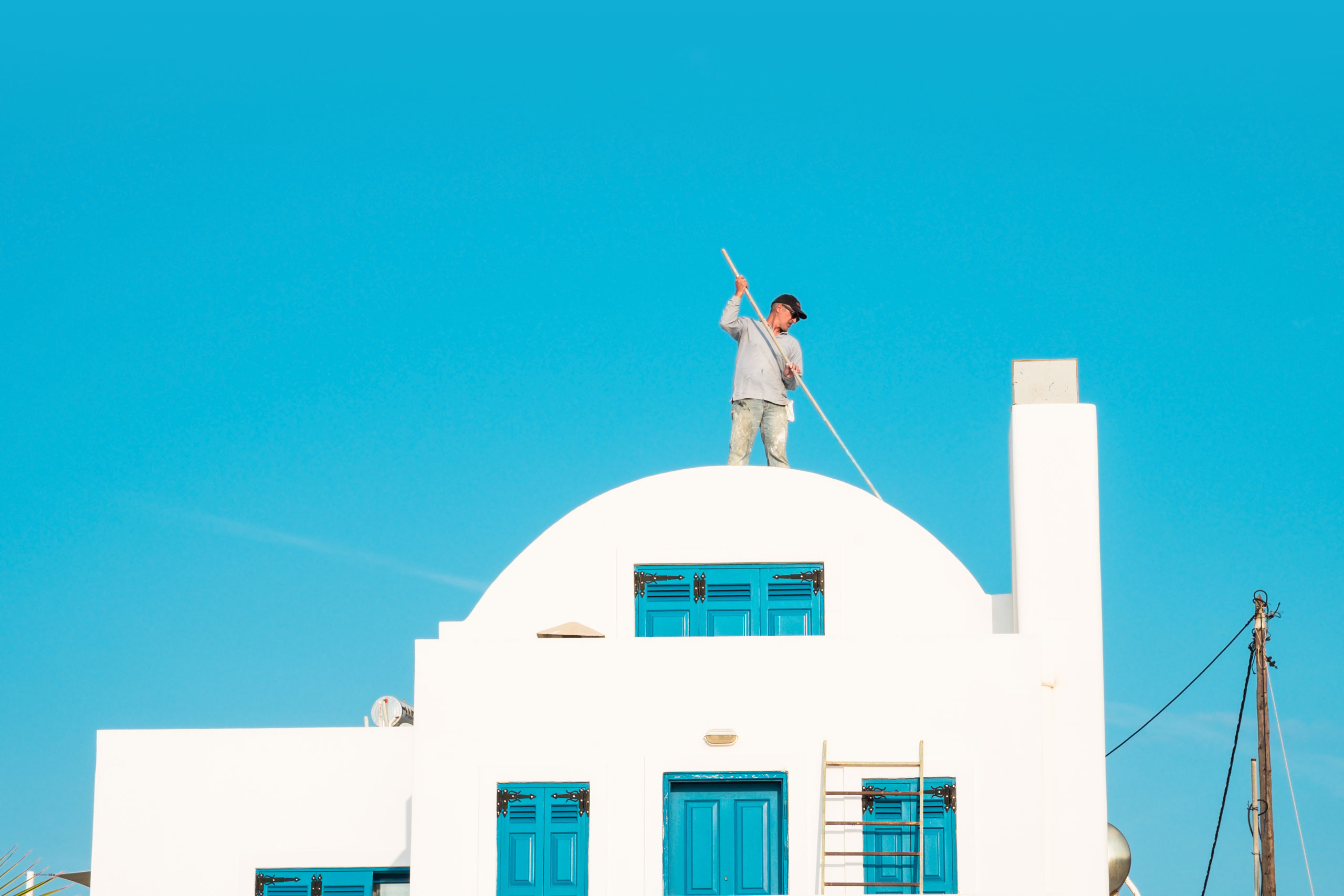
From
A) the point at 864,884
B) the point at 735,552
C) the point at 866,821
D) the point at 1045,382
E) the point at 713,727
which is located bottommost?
the point at 864,884

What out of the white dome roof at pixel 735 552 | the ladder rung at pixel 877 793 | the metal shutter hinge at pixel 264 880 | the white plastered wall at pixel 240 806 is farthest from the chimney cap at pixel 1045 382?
the metal shutter hinge at pixel 264 880

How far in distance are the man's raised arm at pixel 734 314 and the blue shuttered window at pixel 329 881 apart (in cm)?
755

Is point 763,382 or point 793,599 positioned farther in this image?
point 763,382

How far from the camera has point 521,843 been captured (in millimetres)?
15625

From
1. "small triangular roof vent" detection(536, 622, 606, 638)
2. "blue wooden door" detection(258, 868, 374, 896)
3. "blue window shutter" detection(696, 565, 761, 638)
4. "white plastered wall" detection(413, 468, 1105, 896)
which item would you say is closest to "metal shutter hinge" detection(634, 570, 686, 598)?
"blue window shutter" detection(696, 565, 761, 638)

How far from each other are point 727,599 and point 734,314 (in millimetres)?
3848

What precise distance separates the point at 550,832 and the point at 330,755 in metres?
4.22

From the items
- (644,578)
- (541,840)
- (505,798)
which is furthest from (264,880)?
(644,578)

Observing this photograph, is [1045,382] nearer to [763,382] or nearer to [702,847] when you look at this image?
[763,382]

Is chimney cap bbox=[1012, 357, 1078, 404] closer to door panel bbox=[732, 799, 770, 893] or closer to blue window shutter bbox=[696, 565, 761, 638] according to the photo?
blue window shutter bbox=[696, 565, 761, 638]

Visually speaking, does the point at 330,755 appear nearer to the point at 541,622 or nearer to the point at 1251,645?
the point at 541,622

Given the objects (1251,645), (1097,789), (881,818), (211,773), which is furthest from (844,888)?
(1251,645)

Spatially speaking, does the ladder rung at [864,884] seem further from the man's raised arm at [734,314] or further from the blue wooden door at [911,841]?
the man's raised arm at [734,314]

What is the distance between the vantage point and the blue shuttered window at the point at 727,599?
60.7ft
